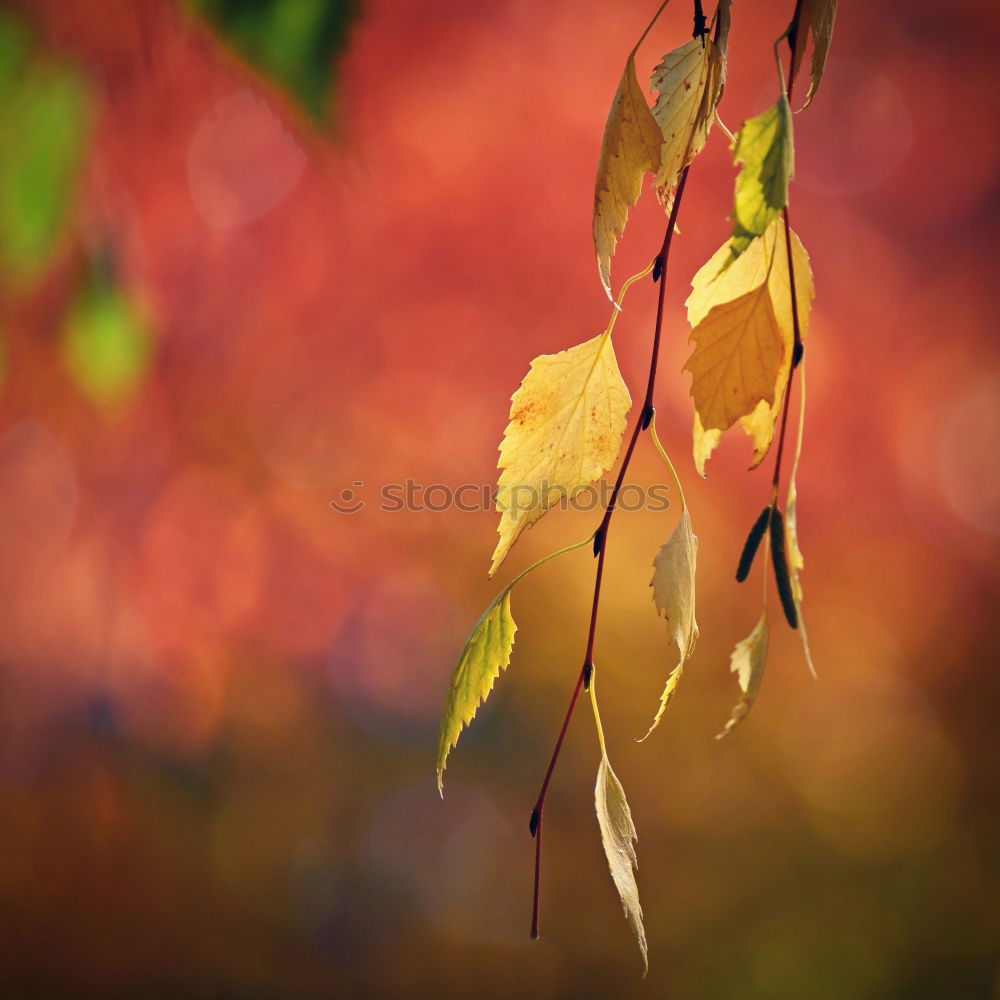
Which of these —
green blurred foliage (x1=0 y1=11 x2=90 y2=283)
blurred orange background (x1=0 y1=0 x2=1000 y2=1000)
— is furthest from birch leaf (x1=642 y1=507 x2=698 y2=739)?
green blurred foliage (x1=0 y1=11 x2=90 y2=283)

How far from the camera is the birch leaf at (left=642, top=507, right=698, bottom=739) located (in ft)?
0.55

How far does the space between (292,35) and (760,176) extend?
0.61 m

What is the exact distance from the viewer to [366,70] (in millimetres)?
646

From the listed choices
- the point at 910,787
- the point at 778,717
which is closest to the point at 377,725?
the point at 778,717

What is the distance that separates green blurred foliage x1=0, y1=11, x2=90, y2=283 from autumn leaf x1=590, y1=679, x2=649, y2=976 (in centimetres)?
63

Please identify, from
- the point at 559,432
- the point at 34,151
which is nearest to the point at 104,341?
the point at 34,151

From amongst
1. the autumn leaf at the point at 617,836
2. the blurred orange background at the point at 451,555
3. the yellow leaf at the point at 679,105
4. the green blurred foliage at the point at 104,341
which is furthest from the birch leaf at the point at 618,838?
the green blurred foliage at the point at 104,341

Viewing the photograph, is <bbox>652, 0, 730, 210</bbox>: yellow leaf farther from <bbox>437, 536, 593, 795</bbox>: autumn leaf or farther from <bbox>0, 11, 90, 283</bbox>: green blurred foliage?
<bbox>0, 11, 90, 283</bbox>: green blurred foliage

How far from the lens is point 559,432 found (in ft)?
0.59

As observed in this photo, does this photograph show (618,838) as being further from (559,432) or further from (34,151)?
(34,151)

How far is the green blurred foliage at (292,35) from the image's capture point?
2.09 ft

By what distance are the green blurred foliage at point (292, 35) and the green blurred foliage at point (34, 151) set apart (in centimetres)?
11

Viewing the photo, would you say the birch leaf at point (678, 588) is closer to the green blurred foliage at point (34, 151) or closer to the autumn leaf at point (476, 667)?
the autumn leaf at point (476, 667)

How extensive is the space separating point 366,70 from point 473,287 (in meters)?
0.17
